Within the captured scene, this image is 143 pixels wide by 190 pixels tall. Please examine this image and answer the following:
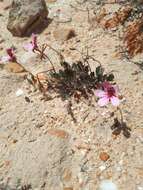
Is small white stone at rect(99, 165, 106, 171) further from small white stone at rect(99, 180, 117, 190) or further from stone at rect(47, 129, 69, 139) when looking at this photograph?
stone at rect(47, 129, 69, 139)

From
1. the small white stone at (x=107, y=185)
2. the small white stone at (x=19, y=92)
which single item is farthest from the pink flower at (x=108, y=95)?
the small white stone at (x=19, y=92)

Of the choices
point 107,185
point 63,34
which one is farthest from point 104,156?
point 63,34

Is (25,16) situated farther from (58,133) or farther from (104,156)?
(104,156)

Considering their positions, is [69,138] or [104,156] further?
[69,138]

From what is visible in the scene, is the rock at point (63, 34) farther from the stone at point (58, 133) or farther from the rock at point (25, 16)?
the stone at point (58, 133)

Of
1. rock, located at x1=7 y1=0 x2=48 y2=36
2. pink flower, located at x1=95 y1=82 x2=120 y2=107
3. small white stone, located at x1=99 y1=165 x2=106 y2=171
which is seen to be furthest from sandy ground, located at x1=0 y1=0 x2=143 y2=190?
rock, located at x1=7 y1=0 x2=48 y2=36

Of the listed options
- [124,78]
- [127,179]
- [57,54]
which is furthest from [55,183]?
[57,54]
